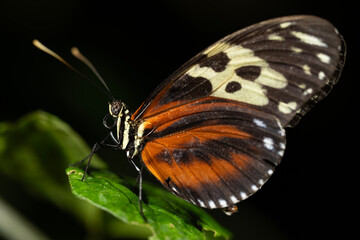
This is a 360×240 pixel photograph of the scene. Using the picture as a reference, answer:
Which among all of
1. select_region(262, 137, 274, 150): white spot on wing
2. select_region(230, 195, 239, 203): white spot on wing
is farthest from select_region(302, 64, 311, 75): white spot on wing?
select_region(230, 195, 239, 203): white spot on wing

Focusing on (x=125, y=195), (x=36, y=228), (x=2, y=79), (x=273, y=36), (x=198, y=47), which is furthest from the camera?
(x=198, y=47)

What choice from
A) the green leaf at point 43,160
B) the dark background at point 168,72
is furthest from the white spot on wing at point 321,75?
the dark background at point 168,72

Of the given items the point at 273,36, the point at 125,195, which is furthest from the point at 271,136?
the point at 125,195

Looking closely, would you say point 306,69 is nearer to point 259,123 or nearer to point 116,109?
point 259,123

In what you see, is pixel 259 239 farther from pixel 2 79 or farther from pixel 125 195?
pixel 2 79

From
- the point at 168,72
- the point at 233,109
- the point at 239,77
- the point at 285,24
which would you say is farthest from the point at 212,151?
the point at 168,72

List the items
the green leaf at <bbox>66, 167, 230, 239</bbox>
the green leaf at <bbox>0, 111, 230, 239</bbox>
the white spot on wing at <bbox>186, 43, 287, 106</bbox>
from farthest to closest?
1. the green leaf at <bbox>0, 111, 230, 239</bbox>
2. the white spot on wing at <bbox>186, 43, 287, 106</bbox>
3. the green leaf at <bbox>66, 167, 230, 239</bbox>

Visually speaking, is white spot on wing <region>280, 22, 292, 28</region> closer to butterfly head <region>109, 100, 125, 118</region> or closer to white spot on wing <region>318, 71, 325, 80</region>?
white spot on wing <region>318, 71, 325, 80</region>

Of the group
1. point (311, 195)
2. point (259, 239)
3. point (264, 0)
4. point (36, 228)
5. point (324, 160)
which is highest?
point (264, 0)

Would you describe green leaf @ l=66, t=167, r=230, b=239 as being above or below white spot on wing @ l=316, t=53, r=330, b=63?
below
